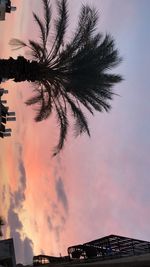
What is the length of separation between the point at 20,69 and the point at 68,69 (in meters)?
2.66

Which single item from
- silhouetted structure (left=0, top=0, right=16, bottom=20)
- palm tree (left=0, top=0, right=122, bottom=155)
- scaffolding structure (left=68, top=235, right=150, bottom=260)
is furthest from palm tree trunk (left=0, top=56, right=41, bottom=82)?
silhouetted structure (left=0, top=0, right=16, bottom=20)

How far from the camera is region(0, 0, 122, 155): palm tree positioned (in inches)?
847

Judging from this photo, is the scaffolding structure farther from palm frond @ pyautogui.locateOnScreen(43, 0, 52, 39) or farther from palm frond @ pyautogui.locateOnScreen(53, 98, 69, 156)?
palm frond @ pyautogui.locateOnScreen(43, 0, 52, 39)

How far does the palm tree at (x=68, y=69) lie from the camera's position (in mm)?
21516

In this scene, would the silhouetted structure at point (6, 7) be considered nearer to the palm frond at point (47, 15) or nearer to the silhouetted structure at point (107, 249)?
the palm frond at point (47, 15)

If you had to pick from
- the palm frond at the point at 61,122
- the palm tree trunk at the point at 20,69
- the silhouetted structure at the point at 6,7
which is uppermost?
the silhouetted structure at the point at 6,7

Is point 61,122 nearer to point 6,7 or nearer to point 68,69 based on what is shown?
point 68,69

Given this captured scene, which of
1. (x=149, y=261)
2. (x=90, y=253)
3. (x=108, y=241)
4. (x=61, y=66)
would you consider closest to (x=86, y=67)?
(x=61, y=66)

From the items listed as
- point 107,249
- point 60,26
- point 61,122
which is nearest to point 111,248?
point 107,249

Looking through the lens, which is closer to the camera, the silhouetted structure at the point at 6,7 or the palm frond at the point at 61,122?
the palm frond at the point at 61,122

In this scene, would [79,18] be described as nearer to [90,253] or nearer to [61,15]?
[61,15]

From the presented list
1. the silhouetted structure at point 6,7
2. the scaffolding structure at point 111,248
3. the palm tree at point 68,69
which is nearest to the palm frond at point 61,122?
the palm tree at point 68,69

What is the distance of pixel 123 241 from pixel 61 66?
9.92 metres

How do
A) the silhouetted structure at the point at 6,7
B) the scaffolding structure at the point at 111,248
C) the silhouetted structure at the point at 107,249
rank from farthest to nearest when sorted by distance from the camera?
the silhouetted structure at the point at 6,7 → the scaffolding structure at the point at 111,248 → the silhouetted structure at the point at 107,249
